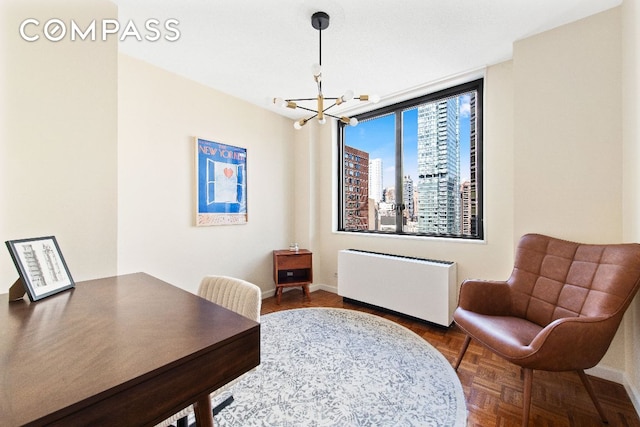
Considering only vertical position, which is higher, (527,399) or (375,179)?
(375,179)

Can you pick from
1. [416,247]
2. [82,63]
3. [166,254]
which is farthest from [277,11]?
[416,247]

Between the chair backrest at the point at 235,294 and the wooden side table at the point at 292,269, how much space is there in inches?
75.7

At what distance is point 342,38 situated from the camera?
7.00 feet

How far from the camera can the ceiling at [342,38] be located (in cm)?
182

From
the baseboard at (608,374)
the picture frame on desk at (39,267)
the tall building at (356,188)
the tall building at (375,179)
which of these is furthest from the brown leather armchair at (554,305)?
the picture frame on desk at (39,267)

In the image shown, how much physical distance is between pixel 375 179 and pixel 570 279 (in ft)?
7.73

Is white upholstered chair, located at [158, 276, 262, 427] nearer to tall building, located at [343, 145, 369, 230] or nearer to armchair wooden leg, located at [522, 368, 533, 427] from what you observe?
armchair wooden leg, located at [522, 368, 533, 427]

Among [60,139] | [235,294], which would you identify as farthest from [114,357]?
[60,139]

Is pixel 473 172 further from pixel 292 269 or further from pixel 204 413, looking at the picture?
pixel 204 413

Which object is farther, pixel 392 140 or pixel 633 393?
pixel 392 140

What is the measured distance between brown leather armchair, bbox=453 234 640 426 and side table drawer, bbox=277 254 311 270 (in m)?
2.06

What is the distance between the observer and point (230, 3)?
1.78 meters

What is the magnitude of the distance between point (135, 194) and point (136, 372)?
2309 mm

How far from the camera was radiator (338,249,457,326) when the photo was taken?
260 centimetres
